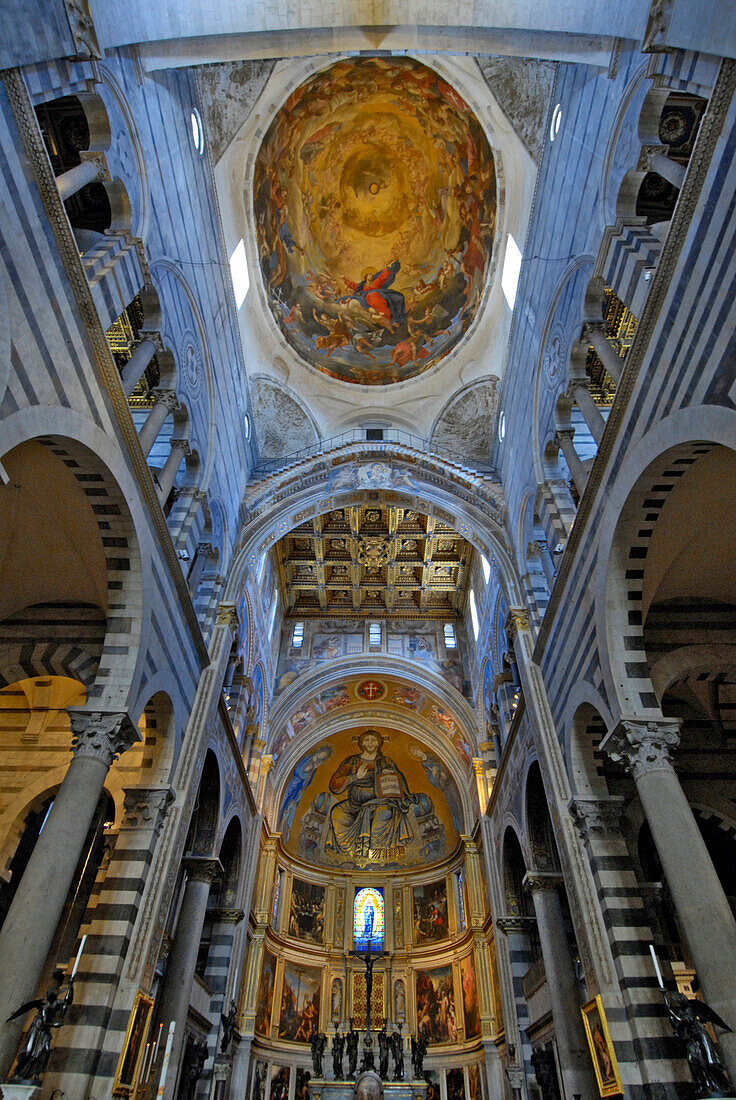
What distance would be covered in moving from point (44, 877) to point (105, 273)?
777 cm

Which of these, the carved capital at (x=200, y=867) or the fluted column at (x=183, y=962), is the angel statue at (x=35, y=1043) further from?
the carved capital at (x=200, y=867)

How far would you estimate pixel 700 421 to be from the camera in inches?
267

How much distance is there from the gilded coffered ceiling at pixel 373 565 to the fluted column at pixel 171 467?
31.1ft

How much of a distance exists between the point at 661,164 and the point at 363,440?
441 inches

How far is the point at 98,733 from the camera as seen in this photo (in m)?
8.79

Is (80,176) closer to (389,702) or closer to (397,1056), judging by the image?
(389,702)

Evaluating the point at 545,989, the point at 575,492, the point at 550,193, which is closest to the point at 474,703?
the point at 545,989

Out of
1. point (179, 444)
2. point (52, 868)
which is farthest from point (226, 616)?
point (52, 868)

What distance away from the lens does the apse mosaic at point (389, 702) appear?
23156 mm

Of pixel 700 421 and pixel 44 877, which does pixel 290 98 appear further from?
pixel 44 877

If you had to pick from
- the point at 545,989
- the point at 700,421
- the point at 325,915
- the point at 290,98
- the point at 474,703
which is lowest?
the point at 545,989

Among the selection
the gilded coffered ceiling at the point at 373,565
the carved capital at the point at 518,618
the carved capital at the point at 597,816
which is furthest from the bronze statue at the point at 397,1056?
the gilded coffered ceiling at the point at 373,565

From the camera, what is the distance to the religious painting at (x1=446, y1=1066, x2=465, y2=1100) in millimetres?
18844

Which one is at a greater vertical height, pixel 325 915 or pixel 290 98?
pixel 290 98
